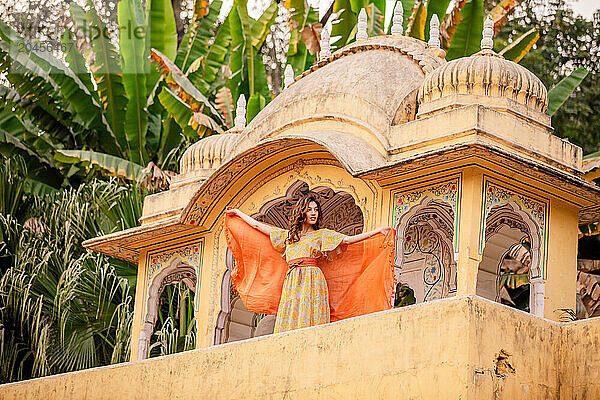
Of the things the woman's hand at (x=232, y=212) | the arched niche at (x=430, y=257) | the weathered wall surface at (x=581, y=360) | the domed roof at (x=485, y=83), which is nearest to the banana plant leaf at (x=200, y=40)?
the arched niche at (x=430, y=257)

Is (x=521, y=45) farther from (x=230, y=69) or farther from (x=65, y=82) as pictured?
(x=65, y=82)

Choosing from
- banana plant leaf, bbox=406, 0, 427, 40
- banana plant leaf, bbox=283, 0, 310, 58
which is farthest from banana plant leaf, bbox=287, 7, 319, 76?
banana plant leaf, bbox=406, 0, 427, 40

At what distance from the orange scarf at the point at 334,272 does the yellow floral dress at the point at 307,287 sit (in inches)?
7.9

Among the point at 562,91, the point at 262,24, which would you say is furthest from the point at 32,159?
the point at 562,91

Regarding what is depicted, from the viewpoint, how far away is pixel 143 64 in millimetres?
17547

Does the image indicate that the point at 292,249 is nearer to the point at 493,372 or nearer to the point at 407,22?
the point at 493,372

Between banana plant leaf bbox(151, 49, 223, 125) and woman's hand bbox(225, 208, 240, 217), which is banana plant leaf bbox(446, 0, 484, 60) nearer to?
banana plant leaf bbox(151, 49, 223, 125)

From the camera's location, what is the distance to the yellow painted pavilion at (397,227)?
6.62 m

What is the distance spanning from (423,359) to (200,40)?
12434mm

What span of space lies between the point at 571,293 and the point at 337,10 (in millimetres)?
8680

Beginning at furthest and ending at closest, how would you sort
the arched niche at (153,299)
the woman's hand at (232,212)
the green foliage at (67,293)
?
the green foliage at (67,293)
the arched niche at (153,299)
the woman's hand at (232,212)

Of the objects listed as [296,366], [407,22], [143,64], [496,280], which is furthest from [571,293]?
[143,64]

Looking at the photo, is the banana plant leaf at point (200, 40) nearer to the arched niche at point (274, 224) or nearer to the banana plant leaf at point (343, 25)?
the banana plant leaf at point (343, 25)

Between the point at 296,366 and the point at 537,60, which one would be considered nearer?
the point at 296,366
